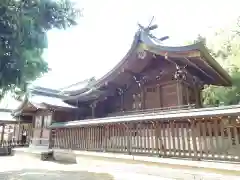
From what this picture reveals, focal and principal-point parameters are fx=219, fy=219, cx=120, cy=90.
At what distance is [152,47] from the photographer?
10.1 m

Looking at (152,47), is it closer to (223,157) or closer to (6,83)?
(223,157)

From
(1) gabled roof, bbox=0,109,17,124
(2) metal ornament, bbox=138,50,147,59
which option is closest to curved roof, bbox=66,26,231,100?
(2) metal ornament, bbox=138,50,147,59

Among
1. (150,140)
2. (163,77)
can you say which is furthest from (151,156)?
(163,77)

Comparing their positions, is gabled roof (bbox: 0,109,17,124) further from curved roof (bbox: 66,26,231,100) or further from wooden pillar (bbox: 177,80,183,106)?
wooden pillar (bbox: 177,80,183,106)

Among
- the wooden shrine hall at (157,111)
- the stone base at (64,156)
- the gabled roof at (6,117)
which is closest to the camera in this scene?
the wooden shrine hall at (157,111)

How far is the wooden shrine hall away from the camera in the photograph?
6.93m

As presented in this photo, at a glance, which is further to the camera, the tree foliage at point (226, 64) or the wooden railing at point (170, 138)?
the tree foliage at point (226, 64)

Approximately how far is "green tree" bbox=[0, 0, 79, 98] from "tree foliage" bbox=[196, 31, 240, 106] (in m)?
10.9

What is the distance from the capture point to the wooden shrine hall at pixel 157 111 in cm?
693

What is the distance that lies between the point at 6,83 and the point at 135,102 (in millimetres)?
6679

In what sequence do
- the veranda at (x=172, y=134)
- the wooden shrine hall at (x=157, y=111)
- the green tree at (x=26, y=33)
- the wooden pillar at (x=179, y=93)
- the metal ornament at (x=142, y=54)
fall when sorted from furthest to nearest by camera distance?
the metal ornament at (x=142, y=54)
the wooden pillar at (x=179, y=93)
the green tree at (x=26, y=33)
the wooden shrine hall at (x=157, y=111)
the veranda at (x=172, y=134)

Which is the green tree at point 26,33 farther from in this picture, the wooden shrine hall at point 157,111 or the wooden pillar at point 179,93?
the wooden pillar at point 179,93

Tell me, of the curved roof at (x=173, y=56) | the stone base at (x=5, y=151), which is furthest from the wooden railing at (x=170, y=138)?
the stone base at (x=5, y=151)

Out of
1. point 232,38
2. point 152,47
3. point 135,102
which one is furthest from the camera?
→ point 232,38
